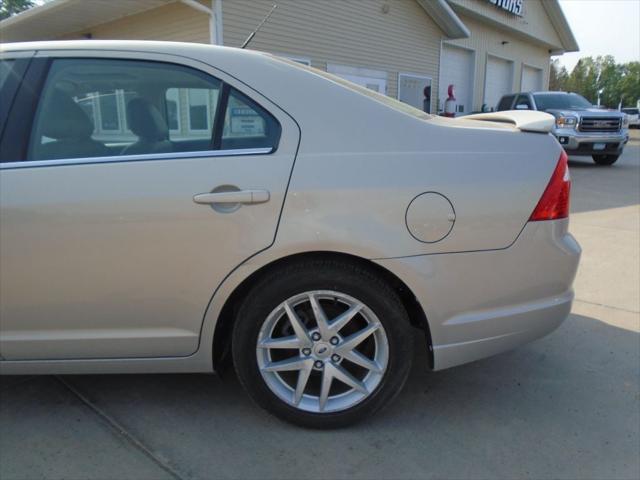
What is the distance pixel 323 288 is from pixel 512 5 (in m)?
19.3

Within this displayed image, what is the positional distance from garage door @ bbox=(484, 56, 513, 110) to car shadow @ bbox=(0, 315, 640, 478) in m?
17.7

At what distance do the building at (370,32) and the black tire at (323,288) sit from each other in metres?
8.28

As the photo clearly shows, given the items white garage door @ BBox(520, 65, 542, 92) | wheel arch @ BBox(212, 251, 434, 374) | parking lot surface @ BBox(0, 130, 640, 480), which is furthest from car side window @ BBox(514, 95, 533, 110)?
wheel arch @ BBox(212, 251, 434, 374)

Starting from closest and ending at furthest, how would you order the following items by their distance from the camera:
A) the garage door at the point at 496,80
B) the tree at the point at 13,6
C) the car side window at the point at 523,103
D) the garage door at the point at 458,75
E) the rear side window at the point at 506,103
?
the car side window at the point at 523,103 → the rear side window at the point at 506,103 → the garage door at the point at 458,75 → the garage door at the point at 496,80 → the tree at the point at 13,6

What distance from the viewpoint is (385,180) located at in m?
2.16

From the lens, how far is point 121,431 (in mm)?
2393

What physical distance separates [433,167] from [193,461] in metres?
1.65

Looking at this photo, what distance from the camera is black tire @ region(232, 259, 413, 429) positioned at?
7.20 feet

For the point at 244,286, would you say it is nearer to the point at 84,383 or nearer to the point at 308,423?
the point at 308,423

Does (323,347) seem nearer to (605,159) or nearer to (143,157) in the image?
(143,157)

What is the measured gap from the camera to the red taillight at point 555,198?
225 cm

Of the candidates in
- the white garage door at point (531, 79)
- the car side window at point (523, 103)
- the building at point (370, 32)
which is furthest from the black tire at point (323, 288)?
the white garage door at point (531, 79)

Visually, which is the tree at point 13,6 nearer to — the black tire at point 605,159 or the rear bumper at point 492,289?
the black tire at point 605,159

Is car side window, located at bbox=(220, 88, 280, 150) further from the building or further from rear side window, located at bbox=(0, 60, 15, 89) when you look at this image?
the building
